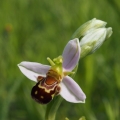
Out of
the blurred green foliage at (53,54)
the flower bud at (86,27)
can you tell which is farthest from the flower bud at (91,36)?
the blurred green foliage at (53,54)

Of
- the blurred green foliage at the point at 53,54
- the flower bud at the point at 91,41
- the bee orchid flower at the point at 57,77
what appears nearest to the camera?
the bee orchid flower at the point at 57,77

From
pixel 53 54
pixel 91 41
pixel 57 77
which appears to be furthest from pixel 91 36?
pixel 53 54

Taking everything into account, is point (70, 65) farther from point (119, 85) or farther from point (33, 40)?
point (33, 40)

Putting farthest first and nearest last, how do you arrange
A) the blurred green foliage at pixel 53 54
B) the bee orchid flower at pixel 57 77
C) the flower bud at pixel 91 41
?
the blurred green foliage at pixel 53 54 → the flower bud at pixel 91 41 → the bee orchid flower at pixel 57 77

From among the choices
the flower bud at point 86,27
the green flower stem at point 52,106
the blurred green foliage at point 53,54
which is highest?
the flower bud at point 86,27

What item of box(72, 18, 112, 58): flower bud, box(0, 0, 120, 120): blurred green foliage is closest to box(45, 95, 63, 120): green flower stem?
box(72, 18, 112, 58): flower bud

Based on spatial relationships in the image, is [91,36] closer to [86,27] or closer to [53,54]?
[86,27]

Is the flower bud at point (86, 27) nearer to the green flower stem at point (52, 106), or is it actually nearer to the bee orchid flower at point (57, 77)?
the bee orchid flower at point (57, 77)

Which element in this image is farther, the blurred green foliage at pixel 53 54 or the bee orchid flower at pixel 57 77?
the blurred green foliage at pixel 53 54
